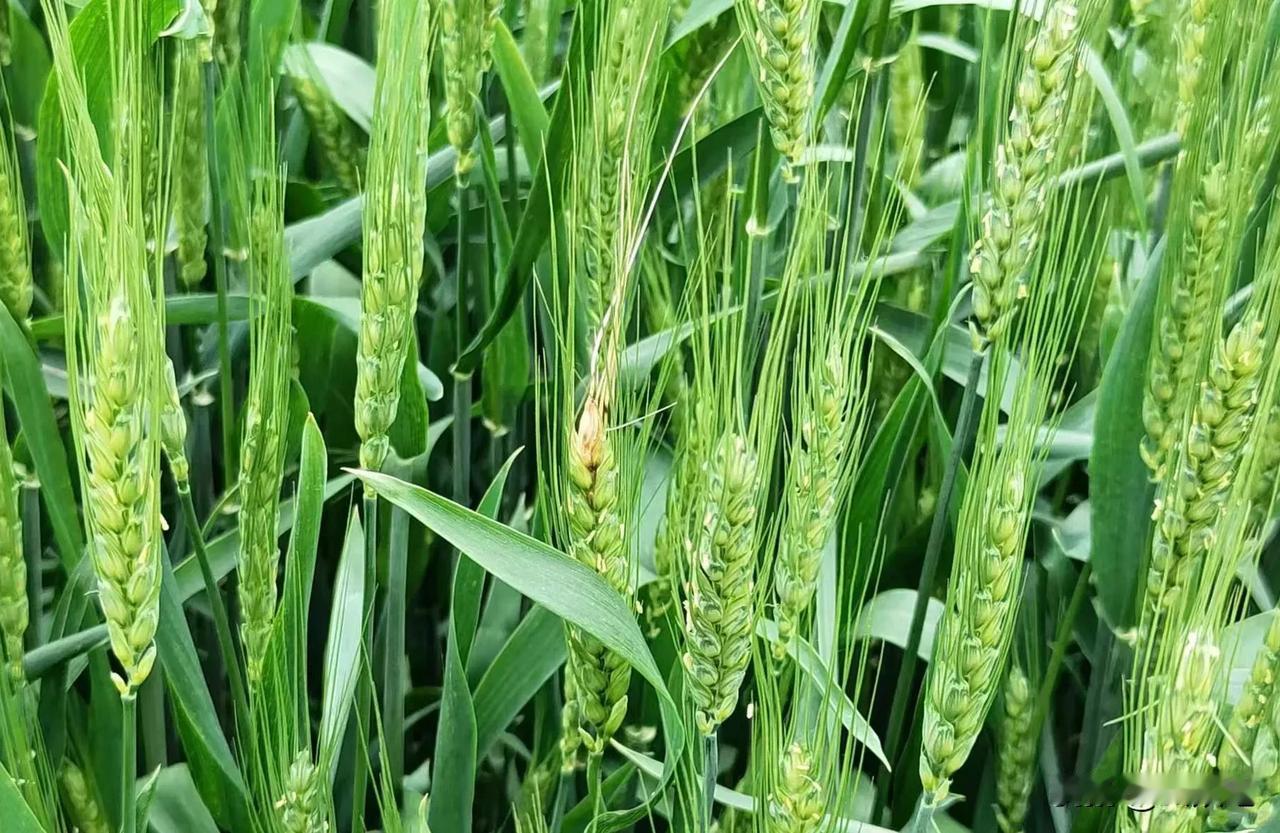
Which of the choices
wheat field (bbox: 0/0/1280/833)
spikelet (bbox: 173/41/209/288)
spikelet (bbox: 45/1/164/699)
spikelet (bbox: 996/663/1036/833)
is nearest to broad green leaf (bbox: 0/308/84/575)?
wheat field (bbox: 0/0/1280/833)

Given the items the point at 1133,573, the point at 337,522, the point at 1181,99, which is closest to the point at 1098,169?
the point at 1181,99

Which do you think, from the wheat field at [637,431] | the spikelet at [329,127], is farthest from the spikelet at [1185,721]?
the spikelet at [329,127]

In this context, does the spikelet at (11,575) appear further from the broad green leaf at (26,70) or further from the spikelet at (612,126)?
the broad green leaf at (26,70)

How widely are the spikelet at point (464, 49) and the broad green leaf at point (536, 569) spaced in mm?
224

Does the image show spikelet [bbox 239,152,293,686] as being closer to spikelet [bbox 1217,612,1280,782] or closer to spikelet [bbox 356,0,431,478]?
spikelet [bbox 356,0,431,478]

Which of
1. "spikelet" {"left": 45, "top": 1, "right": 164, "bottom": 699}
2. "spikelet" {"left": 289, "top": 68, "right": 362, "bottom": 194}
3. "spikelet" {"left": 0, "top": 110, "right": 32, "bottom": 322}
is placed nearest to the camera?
"spikelet" {"left": 45, "top": 1, "right": 164, "bottom": 699}

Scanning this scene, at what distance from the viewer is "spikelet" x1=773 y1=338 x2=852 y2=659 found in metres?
0.48

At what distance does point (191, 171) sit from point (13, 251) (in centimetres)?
12

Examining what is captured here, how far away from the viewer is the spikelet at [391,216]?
49 cm

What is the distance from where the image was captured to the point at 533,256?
0.65 metres

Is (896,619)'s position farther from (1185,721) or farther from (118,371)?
(118,371)

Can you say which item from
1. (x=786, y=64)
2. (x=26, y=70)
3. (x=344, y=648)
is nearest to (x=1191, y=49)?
(x=786, y=64)

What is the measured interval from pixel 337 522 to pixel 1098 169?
502mm

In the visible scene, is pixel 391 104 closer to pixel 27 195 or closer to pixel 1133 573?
pixel 1133 573
